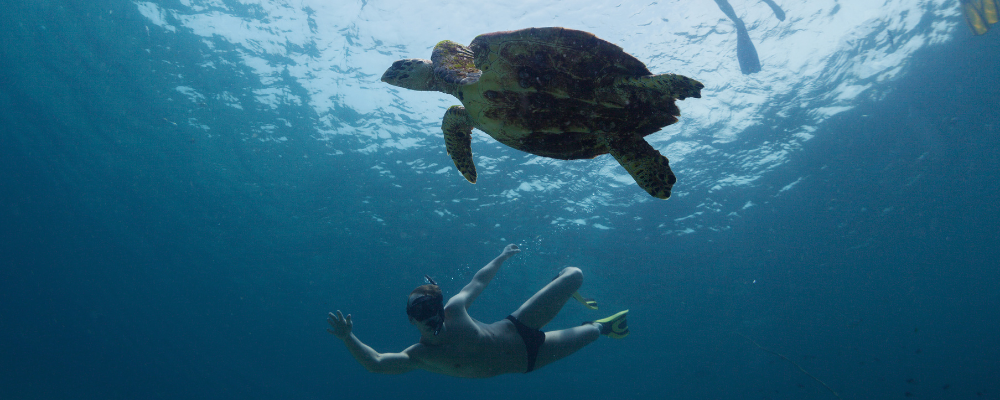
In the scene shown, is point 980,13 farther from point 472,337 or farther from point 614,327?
point 472,337

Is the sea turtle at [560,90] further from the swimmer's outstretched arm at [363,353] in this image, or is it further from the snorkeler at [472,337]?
the swimmer's outstretched arm at [363,353]

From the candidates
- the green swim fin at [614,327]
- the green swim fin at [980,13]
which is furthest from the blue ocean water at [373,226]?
the green swim fin at [614,327]

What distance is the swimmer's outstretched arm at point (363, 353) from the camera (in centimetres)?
409

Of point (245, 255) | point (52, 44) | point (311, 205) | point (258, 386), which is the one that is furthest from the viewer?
point (258, 386)

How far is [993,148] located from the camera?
15133mm

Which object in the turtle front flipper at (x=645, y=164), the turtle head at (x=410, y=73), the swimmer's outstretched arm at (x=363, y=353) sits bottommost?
the swimmer's outstretched arm at (x=363, y=353)

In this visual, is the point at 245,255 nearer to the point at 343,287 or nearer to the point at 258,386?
the point at 343,287

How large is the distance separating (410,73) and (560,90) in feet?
4.45

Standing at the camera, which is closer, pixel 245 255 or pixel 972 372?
pixel 245 255

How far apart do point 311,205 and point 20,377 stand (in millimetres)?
45052

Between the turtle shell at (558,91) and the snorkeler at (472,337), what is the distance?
→ 221 cm

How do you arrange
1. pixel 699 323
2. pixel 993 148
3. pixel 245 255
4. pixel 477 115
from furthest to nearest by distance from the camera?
pixel 699 323 < pixel 245 255 < pixel 993 148 < pixel 477 115

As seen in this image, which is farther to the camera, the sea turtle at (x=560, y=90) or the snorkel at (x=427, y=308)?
the snorkel at (x=427, y=308)

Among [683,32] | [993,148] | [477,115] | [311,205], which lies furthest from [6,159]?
[993,148]
